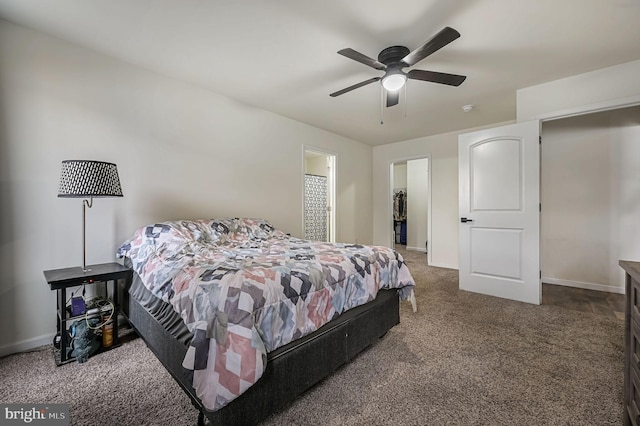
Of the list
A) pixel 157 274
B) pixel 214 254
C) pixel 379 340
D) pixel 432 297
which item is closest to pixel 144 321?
pixel 157 274

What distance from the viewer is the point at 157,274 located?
1775 mm

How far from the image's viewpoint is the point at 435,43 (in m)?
1.80

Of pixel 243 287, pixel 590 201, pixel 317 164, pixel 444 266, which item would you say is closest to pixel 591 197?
pixel 590 201

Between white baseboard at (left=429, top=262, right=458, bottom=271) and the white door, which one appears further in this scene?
white baseboard at (left=429, top=262, right=458, bottom=271)

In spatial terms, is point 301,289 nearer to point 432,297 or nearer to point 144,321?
point 144,321

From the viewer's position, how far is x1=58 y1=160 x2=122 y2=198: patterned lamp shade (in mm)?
1934

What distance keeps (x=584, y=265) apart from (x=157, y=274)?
5.04m

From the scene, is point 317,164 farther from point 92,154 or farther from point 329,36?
point 92,154

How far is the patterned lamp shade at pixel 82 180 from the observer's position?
1.93m

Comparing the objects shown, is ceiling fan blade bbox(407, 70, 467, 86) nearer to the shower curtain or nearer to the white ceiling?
the white ceiling

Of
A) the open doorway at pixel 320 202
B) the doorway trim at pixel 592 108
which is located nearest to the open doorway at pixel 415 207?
the open doorway at pixel 320 202

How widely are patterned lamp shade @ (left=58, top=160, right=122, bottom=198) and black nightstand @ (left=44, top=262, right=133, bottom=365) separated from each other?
1.93 ft

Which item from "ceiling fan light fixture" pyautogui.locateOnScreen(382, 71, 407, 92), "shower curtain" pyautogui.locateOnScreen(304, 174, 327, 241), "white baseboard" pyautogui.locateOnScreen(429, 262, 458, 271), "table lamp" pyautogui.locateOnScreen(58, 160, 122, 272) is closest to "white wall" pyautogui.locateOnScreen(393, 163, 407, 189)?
"white baseboard" pyautogui.locateOnScreen(429, 262, 458, 271)

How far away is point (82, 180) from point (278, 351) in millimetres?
1880
